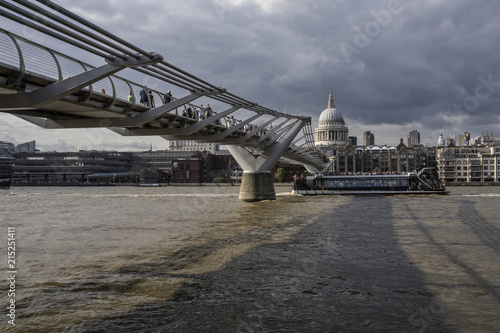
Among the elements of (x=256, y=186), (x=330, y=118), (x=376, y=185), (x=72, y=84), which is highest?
(x=330, y=118)

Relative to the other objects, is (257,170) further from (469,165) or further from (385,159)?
(385,159)

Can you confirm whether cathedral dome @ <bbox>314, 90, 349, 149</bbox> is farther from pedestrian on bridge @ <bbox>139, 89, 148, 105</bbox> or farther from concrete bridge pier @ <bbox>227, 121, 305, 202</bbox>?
pedestrian on bridge @ <bbox>139, 89, 148, 105</bbox>

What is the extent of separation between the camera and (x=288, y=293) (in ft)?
32.0

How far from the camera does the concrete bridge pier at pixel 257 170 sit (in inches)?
1665

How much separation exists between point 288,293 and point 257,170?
107 feet

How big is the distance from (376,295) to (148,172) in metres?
123

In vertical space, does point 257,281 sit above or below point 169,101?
below

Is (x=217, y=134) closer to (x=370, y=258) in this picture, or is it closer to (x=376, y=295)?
(x=370, y=258)

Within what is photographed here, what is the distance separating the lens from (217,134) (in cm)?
3183

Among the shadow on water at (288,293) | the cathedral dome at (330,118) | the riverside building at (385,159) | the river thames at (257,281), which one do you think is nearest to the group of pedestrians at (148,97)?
the river thames at (257,281)

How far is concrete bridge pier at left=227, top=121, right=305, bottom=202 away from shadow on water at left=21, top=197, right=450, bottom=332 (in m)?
25.7

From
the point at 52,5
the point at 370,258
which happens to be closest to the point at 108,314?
the point at 52,5

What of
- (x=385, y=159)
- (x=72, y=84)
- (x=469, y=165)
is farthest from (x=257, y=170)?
(x=385, y=159)

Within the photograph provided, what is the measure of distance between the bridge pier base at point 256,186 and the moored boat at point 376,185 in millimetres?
13752
